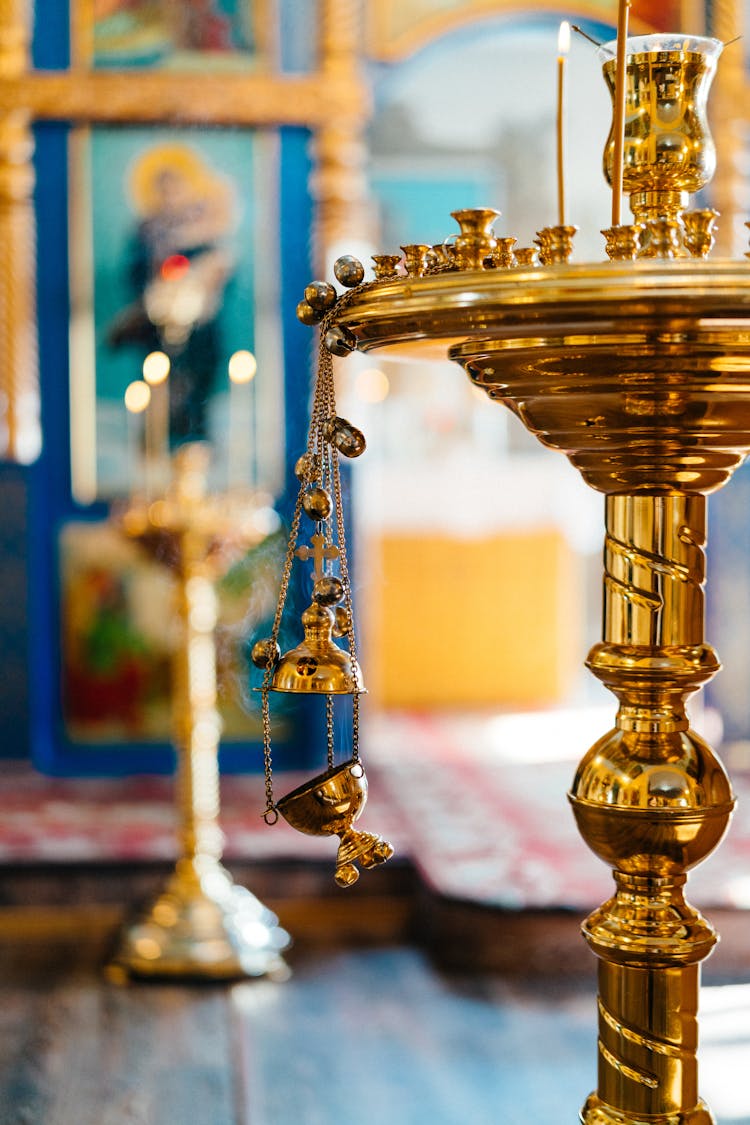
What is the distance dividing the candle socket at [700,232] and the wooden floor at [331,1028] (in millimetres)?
1906

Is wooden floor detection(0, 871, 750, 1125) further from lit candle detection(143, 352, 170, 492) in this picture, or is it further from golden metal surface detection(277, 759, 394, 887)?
lit candle detection(143, 352, 170, 492)

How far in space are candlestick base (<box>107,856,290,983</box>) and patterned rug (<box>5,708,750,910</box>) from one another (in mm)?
501

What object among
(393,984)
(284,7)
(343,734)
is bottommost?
(393,984)

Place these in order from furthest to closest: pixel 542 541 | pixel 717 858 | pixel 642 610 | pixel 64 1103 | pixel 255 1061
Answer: pixel 542 541 → pixel 717 858 → pixel 255 1061 → pixel 64 1103 → pixel 642 610

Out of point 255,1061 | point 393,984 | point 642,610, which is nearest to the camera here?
point 642,610

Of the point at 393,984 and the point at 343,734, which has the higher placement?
the point at 343,734

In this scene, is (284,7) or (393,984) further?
(284,7)

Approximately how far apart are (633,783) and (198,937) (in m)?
2.48

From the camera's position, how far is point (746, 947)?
12.0 ft

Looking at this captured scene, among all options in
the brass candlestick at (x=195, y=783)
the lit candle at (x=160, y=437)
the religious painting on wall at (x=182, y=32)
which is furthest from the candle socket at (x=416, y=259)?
the religious painting on wall at (x=182, y=32)

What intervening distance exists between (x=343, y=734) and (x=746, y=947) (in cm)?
195

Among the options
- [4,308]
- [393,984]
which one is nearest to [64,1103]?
[393,984]

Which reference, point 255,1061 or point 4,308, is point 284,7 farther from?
point 255,1061

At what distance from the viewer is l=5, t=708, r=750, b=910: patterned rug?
388 cm
